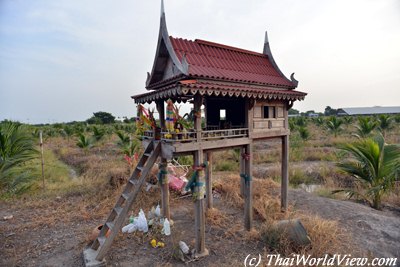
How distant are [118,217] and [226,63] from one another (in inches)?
176

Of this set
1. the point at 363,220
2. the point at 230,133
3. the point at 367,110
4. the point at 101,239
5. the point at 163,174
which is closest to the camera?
the point at 101,239

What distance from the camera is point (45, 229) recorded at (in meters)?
6.15

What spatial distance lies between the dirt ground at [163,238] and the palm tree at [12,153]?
2.97ft

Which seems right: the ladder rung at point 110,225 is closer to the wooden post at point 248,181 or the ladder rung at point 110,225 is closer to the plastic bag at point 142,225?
the plastic bag at point 142,225

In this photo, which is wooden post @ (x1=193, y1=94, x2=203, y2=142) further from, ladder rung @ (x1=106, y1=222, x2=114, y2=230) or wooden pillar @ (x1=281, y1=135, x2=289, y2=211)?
wooden pillar @ (x1=281, y1=135, x2=289, y2=211)

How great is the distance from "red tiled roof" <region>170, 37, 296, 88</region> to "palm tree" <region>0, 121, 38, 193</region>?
22.5ft

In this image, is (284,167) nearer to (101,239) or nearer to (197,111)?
(197,111)

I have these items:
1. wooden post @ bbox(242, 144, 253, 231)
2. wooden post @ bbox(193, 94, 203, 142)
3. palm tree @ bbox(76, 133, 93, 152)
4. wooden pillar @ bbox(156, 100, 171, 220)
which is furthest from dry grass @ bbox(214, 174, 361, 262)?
palm tree @ bbox(76, 133, 93, 152)

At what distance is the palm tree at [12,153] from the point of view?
24.7ft

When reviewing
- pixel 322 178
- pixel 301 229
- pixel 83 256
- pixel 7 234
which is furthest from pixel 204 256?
pixel 322 178

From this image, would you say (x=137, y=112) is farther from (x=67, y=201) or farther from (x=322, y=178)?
(x=322, y=178)

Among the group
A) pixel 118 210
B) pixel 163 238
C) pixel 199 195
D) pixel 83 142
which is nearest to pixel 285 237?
pixel 199 195

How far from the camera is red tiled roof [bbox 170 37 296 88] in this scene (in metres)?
5.12

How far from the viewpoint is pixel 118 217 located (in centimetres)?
466
